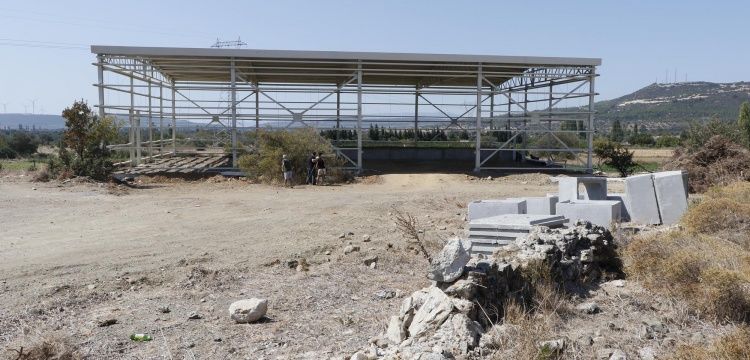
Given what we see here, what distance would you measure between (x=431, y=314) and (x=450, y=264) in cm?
75

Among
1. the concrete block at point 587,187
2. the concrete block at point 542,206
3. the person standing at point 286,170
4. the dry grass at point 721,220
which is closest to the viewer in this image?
the dry grass at point 721,220

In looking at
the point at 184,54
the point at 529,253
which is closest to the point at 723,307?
the point at 529,253

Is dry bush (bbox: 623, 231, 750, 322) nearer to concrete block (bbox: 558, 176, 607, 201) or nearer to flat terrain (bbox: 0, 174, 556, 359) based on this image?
flat terrain (bbox: 0, 174, 556, 359)

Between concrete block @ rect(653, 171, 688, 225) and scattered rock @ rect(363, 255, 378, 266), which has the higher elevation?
concrete block @ rect(653, 171, 688, 225)

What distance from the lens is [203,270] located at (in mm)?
10219

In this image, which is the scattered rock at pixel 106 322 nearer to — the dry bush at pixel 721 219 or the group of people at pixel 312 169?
the dry bush at pixel 721 219

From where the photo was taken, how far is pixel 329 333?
24.7ft

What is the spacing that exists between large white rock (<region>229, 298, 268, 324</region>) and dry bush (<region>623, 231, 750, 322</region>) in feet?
16.3

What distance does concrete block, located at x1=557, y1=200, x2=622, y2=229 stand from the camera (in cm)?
1246

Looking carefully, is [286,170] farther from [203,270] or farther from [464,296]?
[464,296]

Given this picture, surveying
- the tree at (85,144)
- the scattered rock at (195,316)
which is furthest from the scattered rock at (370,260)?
the tree at (85,144)

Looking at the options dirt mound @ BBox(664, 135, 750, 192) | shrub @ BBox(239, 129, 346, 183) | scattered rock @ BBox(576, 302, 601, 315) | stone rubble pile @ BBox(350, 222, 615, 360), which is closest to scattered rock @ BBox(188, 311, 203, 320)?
stone rubble pile @ BBox(350, 222, 615, 360)

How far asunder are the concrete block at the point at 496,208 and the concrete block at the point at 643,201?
215 centimetres

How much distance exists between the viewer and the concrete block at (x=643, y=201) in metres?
13.2
